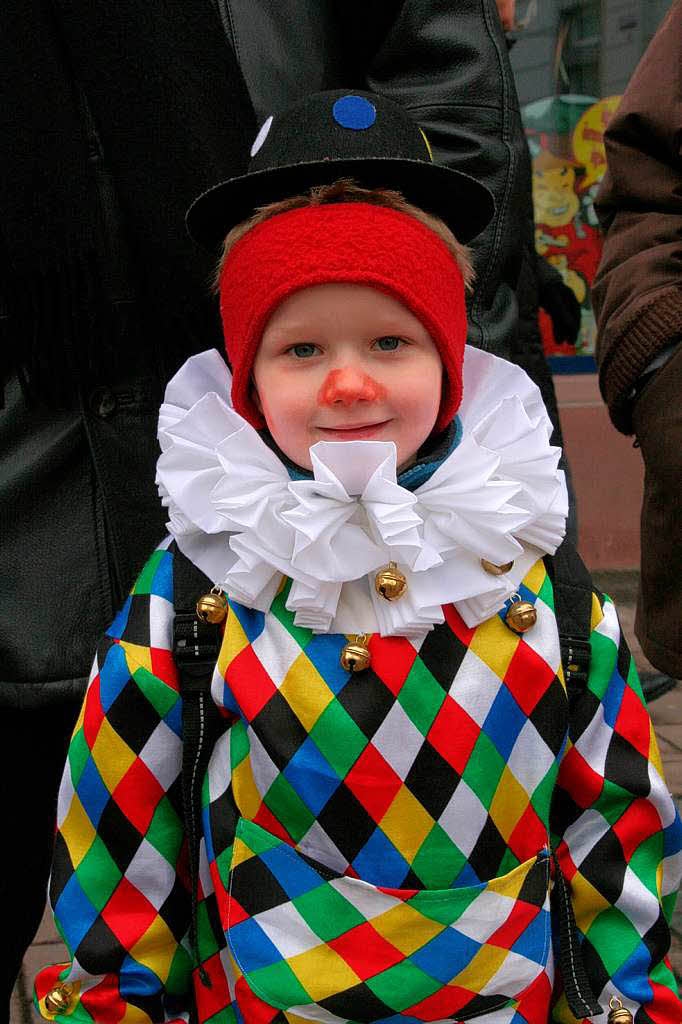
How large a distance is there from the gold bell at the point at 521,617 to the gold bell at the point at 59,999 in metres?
0.69

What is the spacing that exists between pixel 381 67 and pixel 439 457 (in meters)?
0.64

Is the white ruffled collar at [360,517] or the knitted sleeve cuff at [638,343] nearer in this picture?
the white ruffled collar at [360,517]

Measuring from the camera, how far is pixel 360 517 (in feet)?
4.47

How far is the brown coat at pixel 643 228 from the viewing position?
1910 mm

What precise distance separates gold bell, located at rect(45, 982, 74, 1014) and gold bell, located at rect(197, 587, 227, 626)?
479mm

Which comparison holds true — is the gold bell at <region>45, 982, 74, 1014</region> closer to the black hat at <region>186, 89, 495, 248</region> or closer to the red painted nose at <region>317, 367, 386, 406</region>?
the red painted nose at <region>317, 367, 386, 406</region>

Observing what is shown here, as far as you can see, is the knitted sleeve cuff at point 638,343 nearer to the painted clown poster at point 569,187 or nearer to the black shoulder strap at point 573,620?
the black shoulder strap at point 573,620

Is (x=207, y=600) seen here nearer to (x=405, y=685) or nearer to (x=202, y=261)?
(x=405, y=685)

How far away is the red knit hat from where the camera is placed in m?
1.31

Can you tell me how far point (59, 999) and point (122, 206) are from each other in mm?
999

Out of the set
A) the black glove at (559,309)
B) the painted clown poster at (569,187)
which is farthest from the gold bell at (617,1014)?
the painted clown poster at (569,187)

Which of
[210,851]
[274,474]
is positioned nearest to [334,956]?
[210,851]

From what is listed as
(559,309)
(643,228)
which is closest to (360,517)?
(643,228)

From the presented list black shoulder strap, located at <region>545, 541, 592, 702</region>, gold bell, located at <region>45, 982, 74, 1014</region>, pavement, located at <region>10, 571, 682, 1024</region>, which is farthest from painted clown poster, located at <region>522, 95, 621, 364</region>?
gold bell, located at <region>45, 982, 74, 1014</region>
